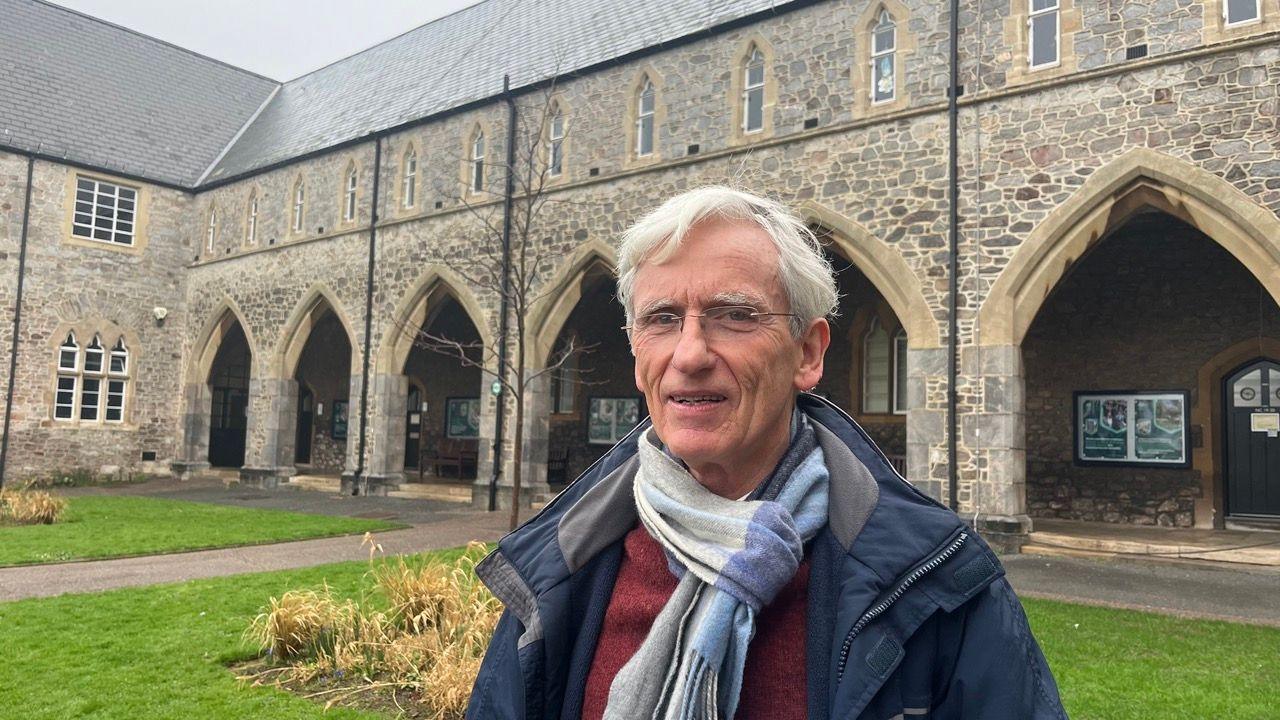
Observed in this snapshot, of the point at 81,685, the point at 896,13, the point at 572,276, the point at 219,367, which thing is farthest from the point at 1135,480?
the point at 219,367

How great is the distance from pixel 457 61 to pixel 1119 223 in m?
14.3

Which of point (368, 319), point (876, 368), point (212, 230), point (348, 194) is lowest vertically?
point (876, 368)

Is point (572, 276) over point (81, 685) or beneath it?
over

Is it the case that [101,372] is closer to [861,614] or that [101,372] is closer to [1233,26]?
[1233,26]

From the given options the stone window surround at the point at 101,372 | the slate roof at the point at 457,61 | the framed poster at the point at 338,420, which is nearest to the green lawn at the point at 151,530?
the stone window surround at the point at 101,372

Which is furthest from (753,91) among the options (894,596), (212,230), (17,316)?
(17,316)

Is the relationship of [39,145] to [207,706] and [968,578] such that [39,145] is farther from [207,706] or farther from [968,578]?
[968,578]

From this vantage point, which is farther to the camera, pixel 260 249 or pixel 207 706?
pixel 260 249

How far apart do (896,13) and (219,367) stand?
19889 millimetres

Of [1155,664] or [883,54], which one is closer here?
[1155,664]

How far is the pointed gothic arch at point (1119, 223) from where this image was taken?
9086 millimetres

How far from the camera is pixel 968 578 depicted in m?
1.36

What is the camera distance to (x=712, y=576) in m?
1.45

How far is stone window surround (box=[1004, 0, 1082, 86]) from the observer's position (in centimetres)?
1018
